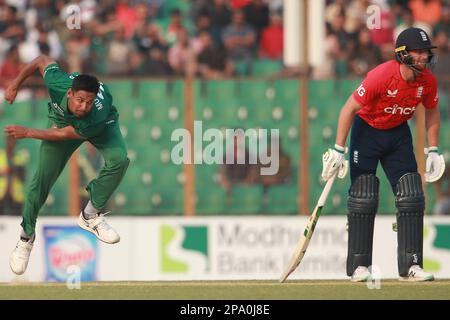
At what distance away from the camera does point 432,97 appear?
8.97 meters

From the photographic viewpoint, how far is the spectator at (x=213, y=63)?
46.4 ft

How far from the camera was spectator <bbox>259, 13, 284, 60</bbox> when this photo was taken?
14.4 m

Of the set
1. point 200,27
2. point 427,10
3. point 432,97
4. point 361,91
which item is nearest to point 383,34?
point 427,10

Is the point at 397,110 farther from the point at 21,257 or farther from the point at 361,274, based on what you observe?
the point at 21,257

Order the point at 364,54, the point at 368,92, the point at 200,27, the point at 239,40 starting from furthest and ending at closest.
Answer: the point at 200,27
the point at 239,40
the point at 364,54
the point at 368,92

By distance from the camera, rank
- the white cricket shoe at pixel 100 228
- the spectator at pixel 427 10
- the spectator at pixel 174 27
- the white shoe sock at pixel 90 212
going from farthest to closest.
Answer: the spectator at pixel 427 10 < the spectator at pixel 174 27 < the white shoe sock at pixel 90 212 < the white cricket shoe at pixel 100 228

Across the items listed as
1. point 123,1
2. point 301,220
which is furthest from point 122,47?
point 301,220

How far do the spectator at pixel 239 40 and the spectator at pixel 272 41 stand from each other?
0.45ft

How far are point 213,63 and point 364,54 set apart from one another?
1751 millimetres

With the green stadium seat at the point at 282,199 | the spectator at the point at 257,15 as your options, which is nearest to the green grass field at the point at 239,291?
the green stadium seat at the point at 282,199

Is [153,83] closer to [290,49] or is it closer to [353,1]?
[290,49]

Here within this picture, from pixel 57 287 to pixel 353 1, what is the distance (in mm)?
6719

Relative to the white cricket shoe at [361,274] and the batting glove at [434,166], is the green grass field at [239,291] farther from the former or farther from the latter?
the batting glove at [434,166]

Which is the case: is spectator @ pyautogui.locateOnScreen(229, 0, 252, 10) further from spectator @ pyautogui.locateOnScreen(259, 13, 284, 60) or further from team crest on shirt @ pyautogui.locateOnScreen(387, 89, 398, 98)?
team crest on shirt @ pyautogui.locateOnScreen(387, 89, 398, 98)
